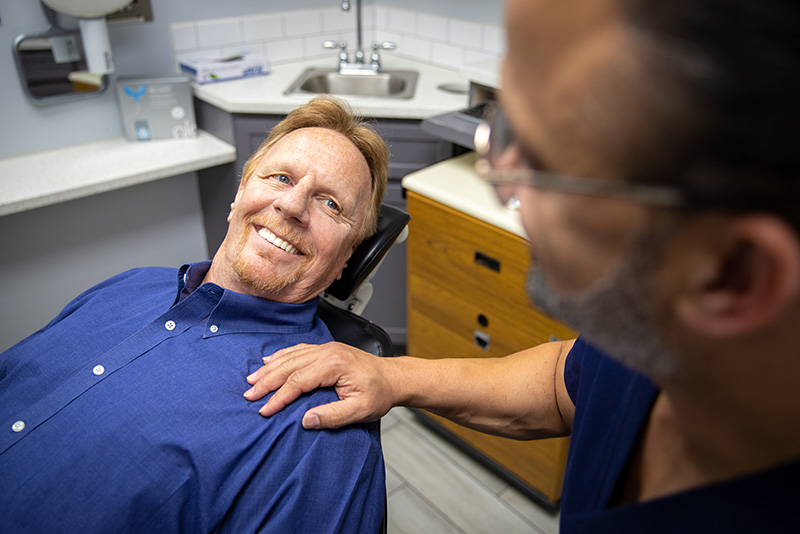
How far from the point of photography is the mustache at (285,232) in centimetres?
133

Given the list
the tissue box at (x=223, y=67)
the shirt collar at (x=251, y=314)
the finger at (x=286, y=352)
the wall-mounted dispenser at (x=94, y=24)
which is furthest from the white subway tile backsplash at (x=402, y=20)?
the finger at (x=286, y=352)

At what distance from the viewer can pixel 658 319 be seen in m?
0.53

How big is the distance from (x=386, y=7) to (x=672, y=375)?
2996 millimetres

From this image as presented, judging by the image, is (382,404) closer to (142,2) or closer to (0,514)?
(0,514)

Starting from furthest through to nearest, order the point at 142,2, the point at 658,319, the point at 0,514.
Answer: the point at 142,2 → the point at 0,514 → the point at 658,319

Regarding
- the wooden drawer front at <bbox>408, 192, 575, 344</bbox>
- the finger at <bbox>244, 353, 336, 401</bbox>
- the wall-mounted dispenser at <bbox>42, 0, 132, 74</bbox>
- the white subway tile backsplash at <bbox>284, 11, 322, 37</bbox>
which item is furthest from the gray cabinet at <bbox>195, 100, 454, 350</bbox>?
the finger at <bbox>244, 353, 336, 401</bbox>

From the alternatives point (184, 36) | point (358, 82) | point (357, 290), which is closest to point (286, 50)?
point (358, 82)

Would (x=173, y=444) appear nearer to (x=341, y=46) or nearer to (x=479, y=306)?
(x=479, y=306)

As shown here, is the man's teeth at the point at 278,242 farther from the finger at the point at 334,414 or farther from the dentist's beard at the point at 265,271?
the finger at the point at 334,414

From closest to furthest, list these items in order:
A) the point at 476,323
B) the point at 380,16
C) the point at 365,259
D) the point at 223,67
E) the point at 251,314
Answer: the point at 251,314
the point at 365,259
the point at 476,323
the point at 223,67
the point at 380,16

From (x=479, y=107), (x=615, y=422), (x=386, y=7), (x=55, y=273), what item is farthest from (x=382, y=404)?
(x=386, y=7)

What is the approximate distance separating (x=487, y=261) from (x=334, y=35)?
71.8 inches

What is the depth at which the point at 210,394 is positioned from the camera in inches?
44.2

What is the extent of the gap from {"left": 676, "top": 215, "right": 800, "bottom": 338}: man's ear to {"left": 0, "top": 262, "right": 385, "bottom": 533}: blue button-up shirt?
0.75 m
